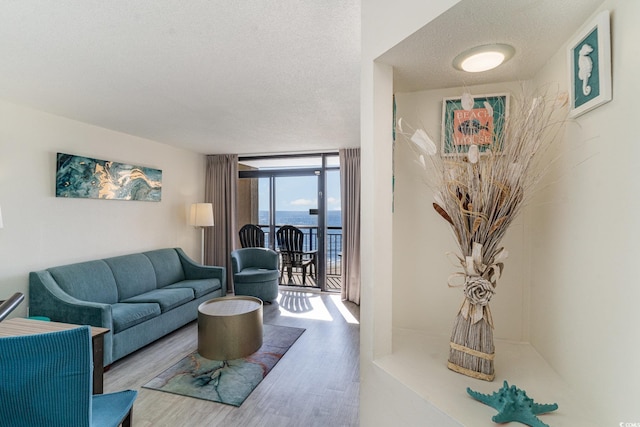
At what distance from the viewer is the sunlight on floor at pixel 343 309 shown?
402 centimetres

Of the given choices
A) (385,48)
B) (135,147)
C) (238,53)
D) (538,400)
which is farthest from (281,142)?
(538,400)

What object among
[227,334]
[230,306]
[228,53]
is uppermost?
[228,53]

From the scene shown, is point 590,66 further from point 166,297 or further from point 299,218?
point 299,218

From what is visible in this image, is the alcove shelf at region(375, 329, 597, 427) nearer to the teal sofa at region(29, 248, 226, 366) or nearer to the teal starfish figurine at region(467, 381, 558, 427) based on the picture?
the teal starfish figurine at region(467, 381, 558, 427)

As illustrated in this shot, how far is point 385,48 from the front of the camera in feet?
3.61

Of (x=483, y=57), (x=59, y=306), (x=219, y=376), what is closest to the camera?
(x=483, y=57)

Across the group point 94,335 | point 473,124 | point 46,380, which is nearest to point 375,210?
point 473,124

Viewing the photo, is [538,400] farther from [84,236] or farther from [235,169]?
[235,169]

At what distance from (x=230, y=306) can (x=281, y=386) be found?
110cm

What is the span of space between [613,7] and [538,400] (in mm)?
1106

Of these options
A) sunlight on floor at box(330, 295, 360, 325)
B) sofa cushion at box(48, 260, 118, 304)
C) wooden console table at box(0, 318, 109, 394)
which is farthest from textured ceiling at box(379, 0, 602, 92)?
sofa cushion at box(48, 260, 118, 304)

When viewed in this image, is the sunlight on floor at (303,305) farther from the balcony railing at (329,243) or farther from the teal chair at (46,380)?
the teal chair at (46,380)

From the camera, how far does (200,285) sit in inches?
161

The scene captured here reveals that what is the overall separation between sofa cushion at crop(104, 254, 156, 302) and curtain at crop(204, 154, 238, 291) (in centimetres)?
155
